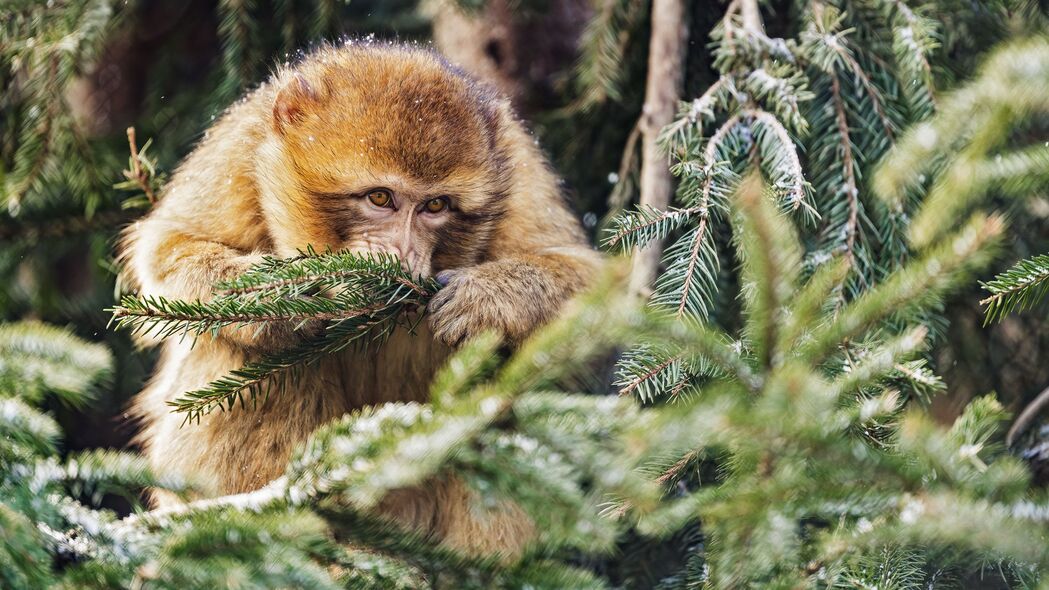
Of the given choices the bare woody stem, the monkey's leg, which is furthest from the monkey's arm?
the bare woody stem

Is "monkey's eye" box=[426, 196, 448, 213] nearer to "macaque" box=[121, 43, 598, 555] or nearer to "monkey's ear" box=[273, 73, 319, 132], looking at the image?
"macaque" box=[121, 43, 598, 555]

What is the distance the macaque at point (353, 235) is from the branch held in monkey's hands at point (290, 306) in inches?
10.4

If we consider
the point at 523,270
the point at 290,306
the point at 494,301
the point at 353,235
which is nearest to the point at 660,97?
the point at 523,270

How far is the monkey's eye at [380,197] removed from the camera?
3021 millimetres

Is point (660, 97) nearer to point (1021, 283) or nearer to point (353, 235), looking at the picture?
point (353, 235)

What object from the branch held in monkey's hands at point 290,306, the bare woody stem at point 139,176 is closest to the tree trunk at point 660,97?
the branch held in monkey's hands at point 290,306

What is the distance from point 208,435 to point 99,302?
173 cm

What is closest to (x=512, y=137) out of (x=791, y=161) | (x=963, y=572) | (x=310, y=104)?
(x=310, y=104)

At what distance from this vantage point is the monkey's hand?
2.80m

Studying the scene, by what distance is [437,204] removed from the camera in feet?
10.3

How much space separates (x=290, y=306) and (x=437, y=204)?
3.17 feet

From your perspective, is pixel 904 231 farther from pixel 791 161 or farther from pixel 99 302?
pixel 99 302

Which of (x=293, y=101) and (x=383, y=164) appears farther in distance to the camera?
(x=293, y=101)

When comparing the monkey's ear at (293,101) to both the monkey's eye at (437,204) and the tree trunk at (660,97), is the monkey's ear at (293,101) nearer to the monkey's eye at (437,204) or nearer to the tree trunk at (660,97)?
the monkey's eye at (437,204)
